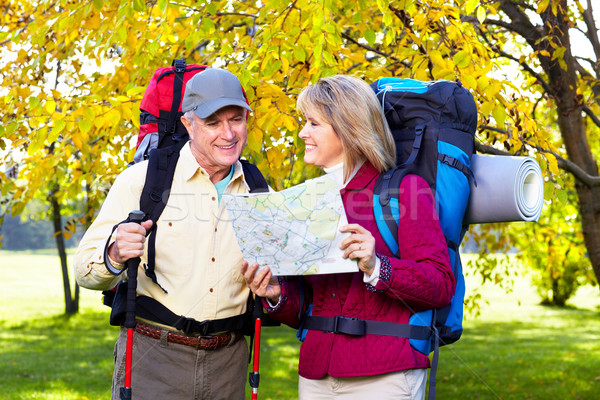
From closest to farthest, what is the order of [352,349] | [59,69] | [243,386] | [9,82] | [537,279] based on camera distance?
1. [352,349]
2. [243,386]
3. [9,82]
4. [59,69]
5. [537,279]

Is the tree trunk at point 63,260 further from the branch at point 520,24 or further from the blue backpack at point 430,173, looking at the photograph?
the blue backpack at point 430,173

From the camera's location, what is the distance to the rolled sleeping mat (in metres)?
2.56

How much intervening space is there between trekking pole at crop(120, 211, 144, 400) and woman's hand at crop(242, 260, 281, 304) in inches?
16.3

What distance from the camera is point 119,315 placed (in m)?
2.73

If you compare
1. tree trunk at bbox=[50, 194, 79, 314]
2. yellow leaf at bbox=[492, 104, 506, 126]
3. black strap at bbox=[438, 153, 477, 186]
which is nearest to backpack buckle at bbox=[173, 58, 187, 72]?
black strap at bbox=[438, 153, 477, 186]

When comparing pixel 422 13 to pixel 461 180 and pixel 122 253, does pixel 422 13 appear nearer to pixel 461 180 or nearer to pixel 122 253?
pixel 461 180

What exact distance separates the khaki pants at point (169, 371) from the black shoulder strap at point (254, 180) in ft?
2.30

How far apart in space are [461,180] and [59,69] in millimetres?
5701

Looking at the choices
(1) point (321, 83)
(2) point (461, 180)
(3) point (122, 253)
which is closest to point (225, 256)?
(3) point (122, 253)

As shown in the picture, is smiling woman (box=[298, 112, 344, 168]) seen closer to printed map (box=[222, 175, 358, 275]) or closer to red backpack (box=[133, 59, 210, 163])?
printed map (box=[222, 175, 358, 275])

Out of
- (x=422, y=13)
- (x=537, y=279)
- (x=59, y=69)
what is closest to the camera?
(x=422, y=13)

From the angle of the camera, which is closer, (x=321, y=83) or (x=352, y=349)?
(x=352, y=349)

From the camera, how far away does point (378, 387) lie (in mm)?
2363

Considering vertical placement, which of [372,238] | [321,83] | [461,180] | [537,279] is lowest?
[537,279]
